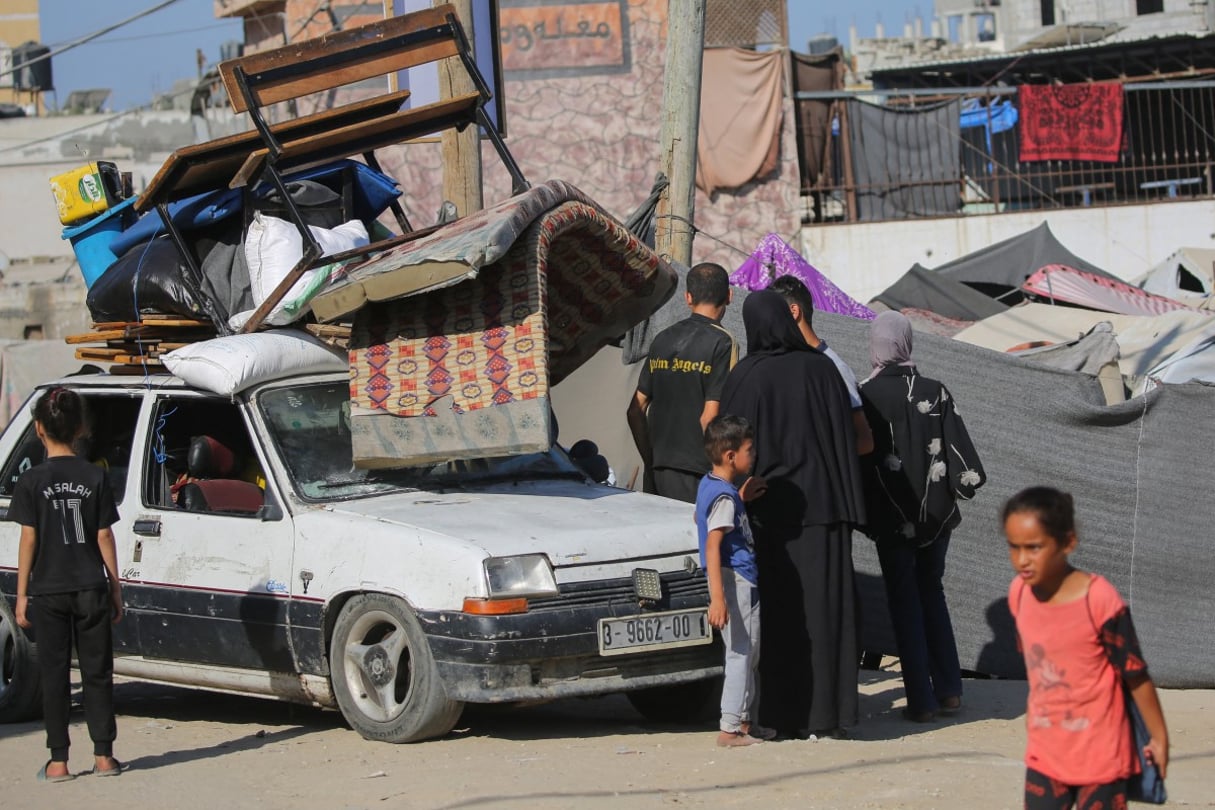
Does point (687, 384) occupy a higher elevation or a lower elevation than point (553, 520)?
higher

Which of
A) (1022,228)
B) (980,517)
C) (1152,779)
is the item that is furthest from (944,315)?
(1152,779)

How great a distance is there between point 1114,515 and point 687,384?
2.83 meters

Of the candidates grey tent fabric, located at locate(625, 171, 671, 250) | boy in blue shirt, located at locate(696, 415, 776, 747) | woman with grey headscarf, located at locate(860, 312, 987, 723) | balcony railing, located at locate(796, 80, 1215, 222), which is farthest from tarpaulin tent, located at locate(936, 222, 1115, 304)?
boy in blue shirt, located at locate(696, 415, 776, 747)

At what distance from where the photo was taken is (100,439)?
7.97 meters

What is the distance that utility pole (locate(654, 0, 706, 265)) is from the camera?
9750mm

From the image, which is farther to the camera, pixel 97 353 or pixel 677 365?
pixel 97 353

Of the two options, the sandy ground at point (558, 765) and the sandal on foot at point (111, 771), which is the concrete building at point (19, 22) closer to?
the sandy ground at point (558, 765)

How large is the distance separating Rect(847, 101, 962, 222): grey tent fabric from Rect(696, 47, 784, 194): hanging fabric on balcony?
1.51 m

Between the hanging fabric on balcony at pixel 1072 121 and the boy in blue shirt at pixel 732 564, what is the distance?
18769 mm

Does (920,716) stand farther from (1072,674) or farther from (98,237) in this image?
(98,237)

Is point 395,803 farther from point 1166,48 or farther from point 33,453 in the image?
point 1166,48

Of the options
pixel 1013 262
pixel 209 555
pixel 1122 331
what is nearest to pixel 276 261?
pixel 209 555

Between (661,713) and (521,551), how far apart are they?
1.40m

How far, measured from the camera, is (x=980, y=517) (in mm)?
8531
